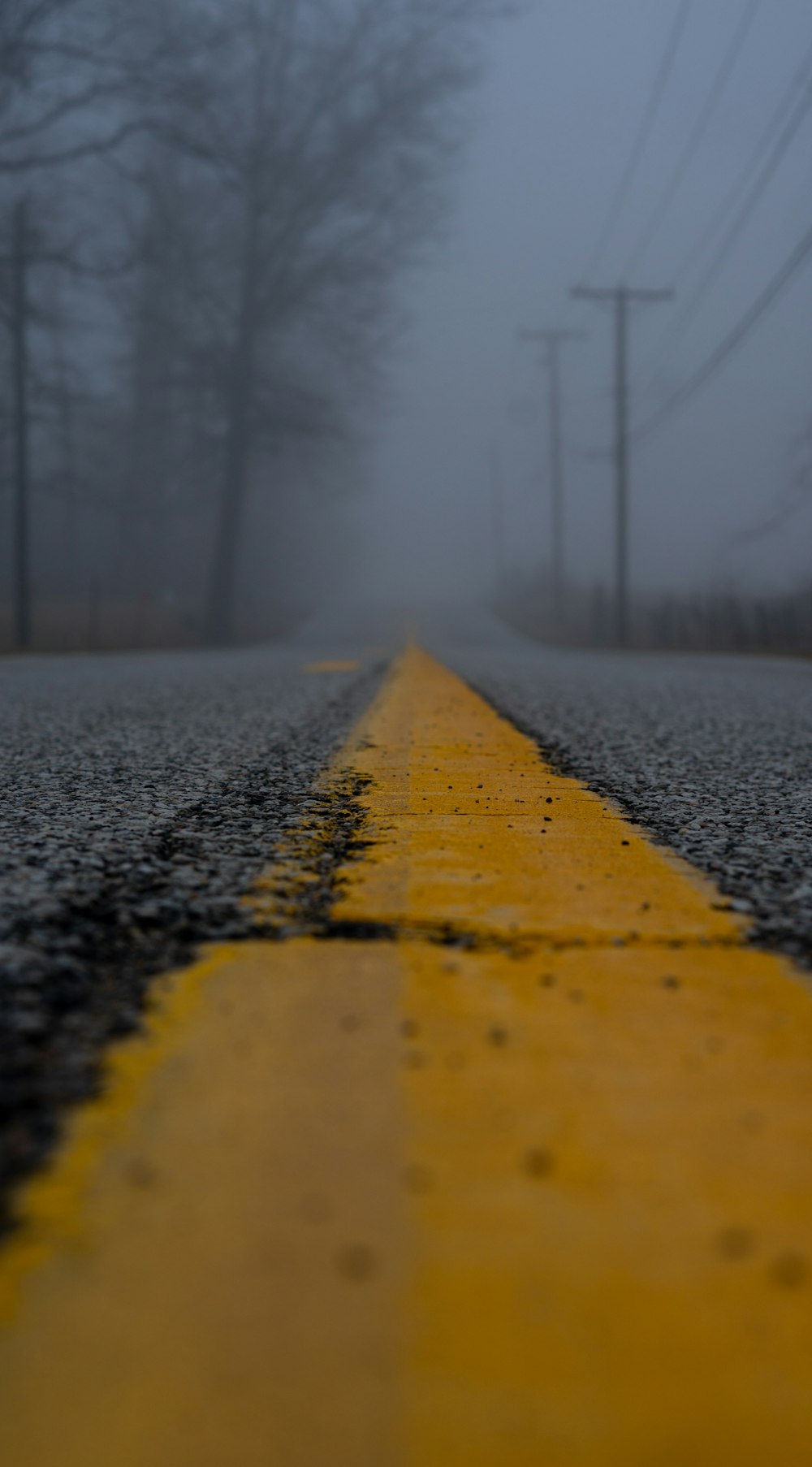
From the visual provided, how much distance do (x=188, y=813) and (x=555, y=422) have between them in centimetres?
3605

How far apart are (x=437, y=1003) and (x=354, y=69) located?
2473 cm

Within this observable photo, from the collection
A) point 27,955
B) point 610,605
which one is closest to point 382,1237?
point 27,955

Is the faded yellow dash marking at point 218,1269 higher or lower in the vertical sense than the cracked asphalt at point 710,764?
lower

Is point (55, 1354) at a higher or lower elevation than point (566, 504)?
lower

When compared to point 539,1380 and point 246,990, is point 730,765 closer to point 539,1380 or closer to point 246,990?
point 246,990

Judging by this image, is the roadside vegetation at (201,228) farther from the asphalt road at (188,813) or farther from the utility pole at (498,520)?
the utility pole at (498,520)

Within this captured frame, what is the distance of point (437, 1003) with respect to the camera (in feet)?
3.74

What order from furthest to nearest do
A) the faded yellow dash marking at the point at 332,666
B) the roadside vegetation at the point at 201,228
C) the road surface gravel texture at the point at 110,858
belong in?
the roadside vegetation at the point at 201,228 < the faded yellow dash marking at the point at 332,666 < the road surface gravel texture at the point at 110,858

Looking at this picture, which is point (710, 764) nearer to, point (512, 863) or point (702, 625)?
point (512, 863)

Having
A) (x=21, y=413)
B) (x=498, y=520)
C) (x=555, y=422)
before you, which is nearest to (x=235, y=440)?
(x=21, y=413)

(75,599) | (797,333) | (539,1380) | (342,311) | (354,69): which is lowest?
(539,1380)

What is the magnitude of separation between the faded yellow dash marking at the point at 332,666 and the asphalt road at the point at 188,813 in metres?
2.91

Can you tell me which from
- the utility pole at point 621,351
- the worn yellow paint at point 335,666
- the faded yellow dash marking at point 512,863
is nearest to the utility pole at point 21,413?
the worn yellow paint at point 335,666

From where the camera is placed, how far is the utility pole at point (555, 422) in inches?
1339
